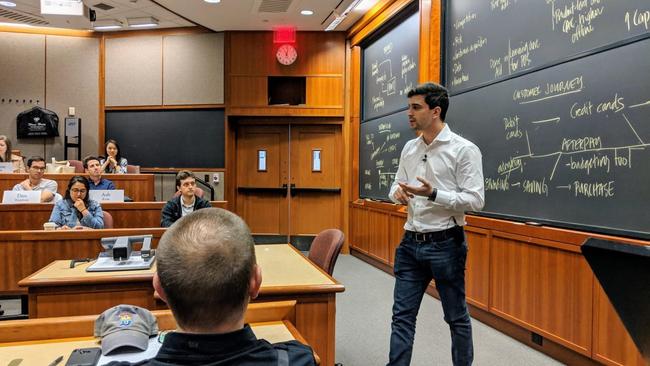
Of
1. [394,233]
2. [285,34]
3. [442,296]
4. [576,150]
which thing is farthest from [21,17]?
[576,150]

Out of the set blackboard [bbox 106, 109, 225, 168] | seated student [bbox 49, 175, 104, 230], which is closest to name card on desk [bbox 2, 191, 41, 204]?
seated student [bbox 49, 175, 104, 230]

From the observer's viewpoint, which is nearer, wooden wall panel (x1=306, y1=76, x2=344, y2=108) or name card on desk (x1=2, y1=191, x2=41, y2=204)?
name card on desk (x1=2, y1=191, x2=41, y2=204)

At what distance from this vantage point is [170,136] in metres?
7.58

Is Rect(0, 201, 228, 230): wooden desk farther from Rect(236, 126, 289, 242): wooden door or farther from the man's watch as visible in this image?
the man's watch

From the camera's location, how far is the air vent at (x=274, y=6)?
234 inches

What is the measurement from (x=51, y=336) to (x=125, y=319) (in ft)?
0.81

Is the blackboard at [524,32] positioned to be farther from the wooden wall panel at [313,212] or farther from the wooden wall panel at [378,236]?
the wooden wall panel at [313,212]

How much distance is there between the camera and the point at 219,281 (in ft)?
2.67

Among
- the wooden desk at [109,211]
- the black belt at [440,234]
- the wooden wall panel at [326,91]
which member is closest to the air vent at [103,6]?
the wooden wall panel at [326,91]

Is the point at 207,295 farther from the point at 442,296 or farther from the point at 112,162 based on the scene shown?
the point at 112,162

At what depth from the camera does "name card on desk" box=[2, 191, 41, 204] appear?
4242mm

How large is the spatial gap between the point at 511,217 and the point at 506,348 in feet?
3.10

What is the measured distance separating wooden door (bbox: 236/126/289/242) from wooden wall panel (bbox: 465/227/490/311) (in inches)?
159


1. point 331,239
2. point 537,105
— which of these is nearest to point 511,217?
point 537,105
